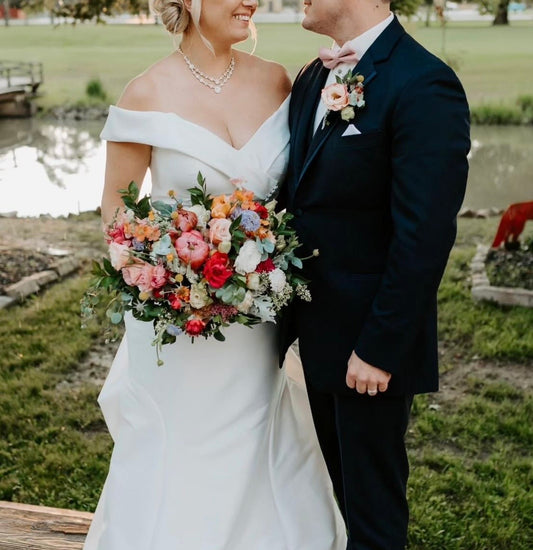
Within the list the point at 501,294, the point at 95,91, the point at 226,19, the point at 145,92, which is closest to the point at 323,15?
the point at 226,19

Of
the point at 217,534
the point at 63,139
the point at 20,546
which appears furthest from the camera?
the point at 63,139

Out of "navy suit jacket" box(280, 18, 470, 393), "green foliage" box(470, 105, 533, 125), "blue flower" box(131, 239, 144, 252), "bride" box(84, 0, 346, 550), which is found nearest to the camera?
"navy suit jacket" box(280, 18, 470, 393)

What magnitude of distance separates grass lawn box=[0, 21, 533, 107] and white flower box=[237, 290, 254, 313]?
14331 mm

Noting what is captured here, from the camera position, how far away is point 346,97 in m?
2.00

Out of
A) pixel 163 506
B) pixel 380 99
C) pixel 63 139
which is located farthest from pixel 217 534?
pixel 63 139

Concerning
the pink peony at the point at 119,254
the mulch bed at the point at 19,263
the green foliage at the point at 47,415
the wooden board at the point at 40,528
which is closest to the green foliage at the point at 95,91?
the mulch bed at the point at 19,263

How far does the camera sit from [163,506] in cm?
241

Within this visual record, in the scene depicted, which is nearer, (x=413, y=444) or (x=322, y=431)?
(x=322, y=431)

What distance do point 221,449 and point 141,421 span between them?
0.27 m

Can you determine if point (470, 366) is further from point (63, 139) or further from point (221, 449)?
point (63, 139)

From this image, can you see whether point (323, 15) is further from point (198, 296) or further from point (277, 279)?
point (198, 296)

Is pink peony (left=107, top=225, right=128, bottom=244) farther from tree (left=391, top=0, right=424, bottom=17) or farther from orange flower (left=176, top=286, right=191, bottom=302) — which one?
tree (left=391, top=0, right=424, bottom=17)

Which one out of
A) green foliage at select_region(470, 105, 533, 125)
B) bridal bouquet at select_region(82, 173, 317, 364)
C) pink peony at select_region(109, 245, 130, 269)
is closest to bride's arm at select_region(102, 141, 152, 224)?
bridal bouquet at select_region(82, 173, 317, 364)

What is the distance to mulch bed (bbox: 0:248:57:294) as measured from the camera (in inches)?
234
